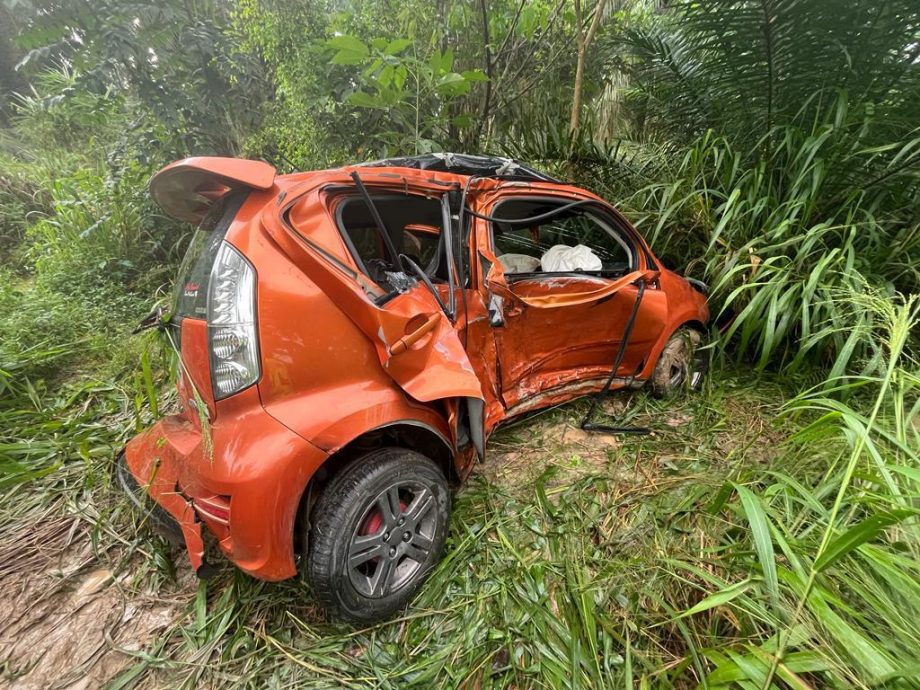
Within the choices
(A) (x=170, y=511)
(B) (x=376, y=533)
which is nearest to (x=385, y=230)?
(B) (x=376, y=533)

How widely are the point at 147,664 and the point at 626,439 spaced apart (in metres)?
2.40

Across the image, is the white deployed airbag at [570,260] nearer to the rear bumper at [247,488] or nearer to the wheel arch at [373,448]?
the wheel arch at [373,448]

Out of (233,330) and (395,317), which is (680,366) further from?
(233,330)

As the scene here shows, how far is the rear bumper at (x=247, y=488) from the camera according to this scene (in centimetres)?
125

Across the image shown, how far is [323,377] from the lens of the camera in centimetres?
140

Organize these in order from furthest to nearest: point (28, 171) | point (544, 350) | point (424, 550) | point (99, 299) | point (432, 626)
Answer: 1. point (28, 171)
2. point (99, 299)
3. point (544, 350)
4. point (424, 550)
5. point (432, 626)

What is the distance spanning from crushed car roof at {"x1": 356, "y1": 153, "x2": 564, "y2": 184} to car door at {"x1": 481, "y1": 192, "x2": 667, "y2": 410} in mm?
174

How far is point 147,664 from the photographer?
1415 millimetres

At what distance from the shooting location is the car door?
6.58 ft

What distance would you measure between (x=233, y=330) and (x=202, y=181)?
0.59 metres

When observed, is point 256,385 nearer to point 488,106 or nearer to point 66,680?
point 66,680

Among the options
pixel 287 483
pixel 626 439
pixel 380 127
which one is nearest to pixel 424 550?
pixel 287 483

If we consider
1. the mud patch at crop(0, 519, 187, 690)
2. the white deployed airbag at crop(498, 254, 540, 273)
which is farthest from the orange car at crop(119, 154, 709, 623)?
the white deployed airbag at crop(498, 254, 540, 273)

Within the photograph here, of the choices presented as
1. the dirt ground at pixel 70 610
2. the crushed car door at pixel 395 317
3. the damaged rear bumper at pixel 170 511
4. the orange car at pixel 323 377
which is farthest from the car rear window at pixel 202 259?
the dirt ground at pixel 70 610
